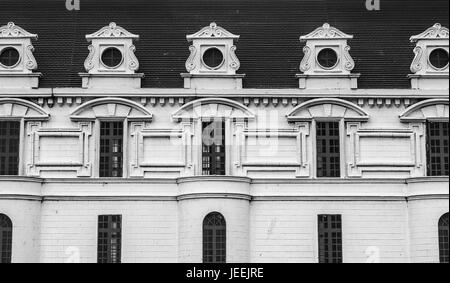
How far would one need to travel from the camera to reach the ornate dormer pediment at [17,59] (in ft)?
191

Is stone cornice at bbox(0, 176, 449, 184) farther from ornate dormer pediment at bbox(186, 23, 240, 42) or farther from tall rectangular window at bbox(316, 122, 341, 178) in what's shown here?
ornate dormer pediment at bbox(186, 23, 240, 42)

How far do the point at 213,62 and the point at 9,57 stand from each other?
32.0 feet

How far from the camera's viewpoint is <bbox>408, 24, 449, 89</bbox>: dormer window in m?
58.2

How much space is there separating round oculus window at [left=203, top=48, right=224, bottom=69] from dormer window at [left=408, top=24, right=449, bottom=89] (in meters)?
9.04

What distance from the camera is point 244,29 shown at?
6153cm

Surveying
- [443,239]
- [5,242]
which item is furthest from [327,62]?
[5,242]

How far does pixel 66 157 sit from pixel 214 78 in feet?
25.8

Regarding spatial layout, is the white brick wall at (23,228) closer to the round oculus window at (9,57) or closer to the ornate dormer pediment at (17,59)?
the ornate dormer pediment at (17,59)

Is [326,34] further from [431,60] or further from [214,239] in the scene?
[214,239]

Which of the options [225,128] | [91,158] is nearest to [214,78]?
[225,128]

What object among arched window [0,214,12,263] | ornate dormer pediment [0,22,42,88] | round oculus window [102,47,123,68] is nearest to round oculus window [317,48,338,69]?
round oculus window [102,47,123,68]

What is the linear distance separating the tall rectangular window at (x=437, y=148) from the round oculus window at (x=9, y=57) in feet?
Result: 65.1

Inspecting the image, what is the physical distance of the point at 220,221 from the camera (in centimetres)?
5562

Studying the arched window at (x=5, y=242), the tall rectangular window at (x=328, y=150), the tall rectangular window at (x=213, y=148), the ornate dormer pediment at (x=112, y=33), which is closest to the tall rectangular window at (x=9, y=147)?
the arched window at (x=5, y=242)
